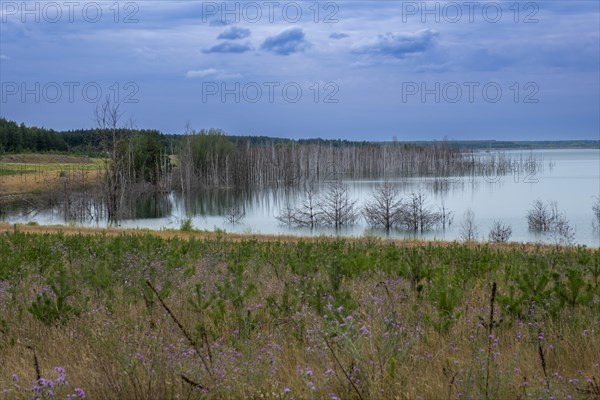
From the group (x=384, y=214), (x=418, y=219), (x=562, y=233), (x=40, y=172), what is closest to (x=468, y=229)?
(x=418, y=219)

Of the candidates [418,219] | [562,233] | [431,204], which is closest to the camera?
[562,233]

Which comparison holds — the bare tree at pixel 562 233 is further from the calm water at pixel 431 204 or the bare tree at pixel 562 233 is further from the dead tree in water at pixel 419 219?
the dead tree in water at pixel 419 219

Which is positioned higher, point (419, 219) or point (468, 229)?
point (419, 219)

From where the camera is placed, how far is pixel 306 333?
6.49 meters

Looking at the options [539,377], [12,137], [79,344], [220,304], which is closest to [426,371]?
[539,377]

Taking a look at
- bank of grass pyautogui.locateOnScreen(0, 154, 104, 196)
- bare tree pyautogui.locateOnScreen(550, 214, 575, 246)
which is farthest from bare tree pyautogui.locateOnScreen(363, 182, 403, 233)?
bank of grass pyautogui.locateOnScreen(0, 154, 104, 196)

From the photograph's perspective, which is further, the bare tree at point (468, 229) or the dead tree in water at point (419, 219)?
the dead tree in water at point (419, 219)

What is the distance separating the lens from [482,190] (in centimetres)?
8069

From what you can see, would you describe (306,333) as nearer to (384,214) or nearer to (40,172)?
(384,214)

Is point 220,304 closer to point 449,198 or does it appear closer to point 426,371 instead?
point 426,371

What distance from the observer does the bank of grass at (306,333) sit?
15.7 feet

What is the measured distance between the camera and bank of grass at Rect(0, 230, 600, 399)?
4.78 metres

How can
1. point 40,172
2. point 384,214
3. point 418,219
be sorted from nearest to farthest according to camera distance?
point 418,219 < point 384,214 < point 40,172

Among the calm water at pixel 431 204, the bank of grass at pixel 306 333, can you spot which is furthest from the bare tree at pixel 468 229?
the bank of grass at pixel 306 333
